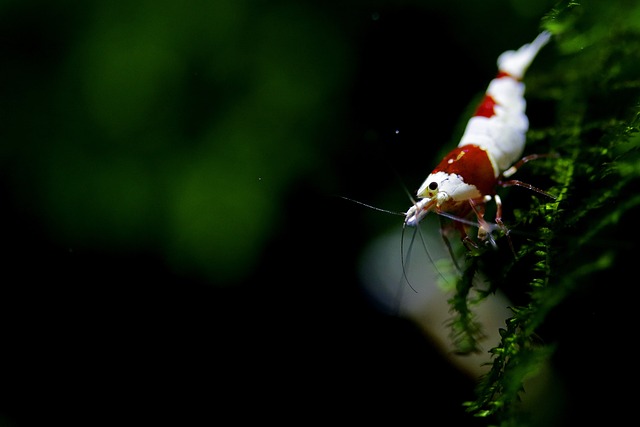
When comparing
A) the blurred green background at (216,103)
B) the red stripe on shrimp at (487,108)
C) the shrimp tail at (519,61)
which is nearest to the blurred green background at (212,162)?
the blurred green background at (216,103)

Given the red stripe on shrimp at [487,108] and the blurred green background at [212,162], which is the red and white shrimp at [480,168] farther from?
the blurred green background at [212,162]

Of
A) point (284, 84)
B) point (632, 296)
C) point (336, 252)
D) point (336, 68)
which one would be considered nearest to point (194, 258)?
point (336, 252)

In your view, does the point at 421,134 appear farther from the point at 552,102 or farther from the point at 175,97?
the point at 175,97

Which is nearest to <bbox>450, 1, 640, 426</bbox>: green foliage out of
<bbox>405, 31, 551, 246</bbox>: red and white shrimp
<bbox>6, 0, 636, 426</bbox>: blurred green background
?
<bbox>405, 31, 551, 246</bbox>: red and white shrimp

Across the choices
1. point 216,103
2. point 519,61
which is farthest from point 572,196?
point 216,103

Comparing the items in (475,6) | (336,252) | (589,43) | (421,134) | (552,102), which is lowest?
(336,252)

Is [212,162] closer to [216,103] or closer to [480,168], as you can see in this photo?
[216,103]
